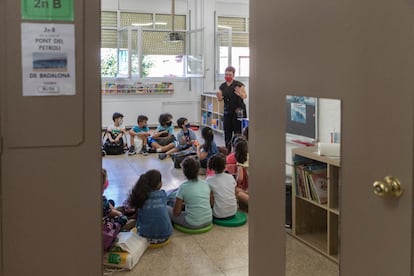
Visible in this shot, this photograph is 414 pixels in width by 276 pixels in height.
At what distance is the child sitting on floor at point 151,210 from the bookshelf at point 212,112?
637 centimetres

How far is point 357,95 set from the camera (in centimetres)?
143

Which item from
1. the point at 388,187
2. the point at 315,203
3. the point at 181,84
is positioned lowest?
the point at 315,203

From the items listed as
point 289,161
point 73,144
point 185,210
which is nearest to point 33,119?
point 73,144

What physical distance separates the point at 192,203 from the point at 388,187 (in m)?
2.58

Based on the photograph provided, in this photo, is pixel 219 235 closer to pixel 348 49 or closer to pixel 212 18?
pixel 348 49

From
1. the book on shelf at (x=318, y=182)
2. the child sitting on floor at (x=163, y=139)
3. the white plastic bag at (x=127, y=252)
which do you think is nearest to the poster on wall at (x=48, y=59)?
the book on shelf at (x=318, y=182)

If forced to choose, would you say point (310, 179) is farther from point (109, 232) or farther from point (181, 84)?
point (181, 84)

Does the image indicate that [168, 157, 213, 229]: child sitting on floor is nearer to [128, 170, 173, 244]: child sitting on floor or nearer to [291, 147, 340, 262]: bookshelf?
[128, 170, 173, 244]: child sitting on floor

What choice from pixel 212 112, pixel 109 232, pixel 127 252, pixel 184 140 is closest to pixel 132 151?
pixel 184 140

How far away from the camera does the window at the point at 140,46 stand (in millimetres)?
10445

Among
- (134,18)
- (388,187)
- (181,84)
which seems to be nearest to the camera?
(388,187)

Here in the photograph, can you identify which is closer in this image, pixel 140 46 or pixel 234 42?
pixel 140 46

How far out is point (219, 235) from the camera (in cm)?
368

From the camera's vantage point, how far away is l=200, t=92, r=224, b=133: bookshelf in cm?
1003
